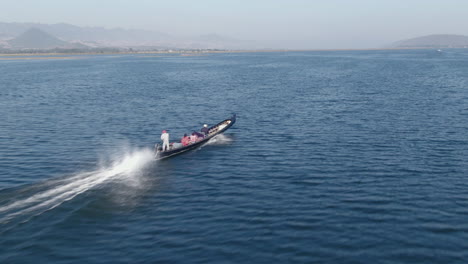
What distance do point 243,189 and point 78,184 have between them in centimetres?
1230

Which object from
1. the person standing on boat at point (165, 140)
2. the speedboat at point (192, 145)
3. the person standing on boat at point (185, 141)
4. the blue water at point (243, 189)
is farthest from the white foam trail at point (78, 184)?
the person standing on boat at point (185, 141)

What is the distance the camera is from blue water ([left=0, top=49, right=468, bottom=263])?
63.7ft

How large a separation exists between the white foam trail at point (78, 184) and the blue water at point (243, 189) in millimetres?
130

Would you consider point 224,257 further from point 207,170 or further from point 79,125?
point 79,125

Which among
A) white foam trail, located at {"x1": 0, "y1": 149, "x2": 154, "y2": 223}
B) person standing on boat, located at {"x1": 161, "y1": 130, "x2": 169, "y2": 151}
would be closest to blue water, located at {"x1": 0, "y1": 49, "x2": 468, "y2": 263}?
white foam trail, located at {"x1": 0, "y1": 149, "x2": 154, "y2": 223}

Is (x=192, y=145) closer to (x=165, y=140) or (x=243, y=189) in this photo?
(x=165, y=140)

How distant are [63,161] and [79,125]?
16688 millimetres

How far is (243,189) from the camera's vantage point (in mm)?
27203

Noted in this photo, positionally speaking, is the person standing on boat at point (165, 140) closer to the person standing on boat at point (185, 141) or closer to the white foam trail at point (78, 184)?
the white foam trail at point (78, 184)

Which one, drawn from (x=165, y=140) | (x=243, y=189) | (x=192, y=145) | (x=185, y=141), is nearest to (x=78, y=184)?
(x=165, y=140)

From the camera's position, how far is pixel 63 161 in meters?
32.9

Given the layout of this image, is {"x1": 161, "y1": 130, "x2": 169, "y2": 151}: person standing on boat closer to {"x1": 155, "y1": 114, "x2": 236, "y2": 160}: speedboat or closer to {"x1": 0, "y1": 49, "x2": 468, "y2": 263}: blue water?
{"x1": 155, "y1": 114, "x2": 236, "y2": 160}: speedboat

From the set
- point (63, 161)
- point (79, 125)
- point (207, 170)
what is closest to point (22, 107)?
point (79, 125)

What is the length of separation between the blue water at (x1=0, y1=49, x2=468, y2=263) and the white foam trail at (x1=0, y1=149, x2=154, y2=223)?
130mm
